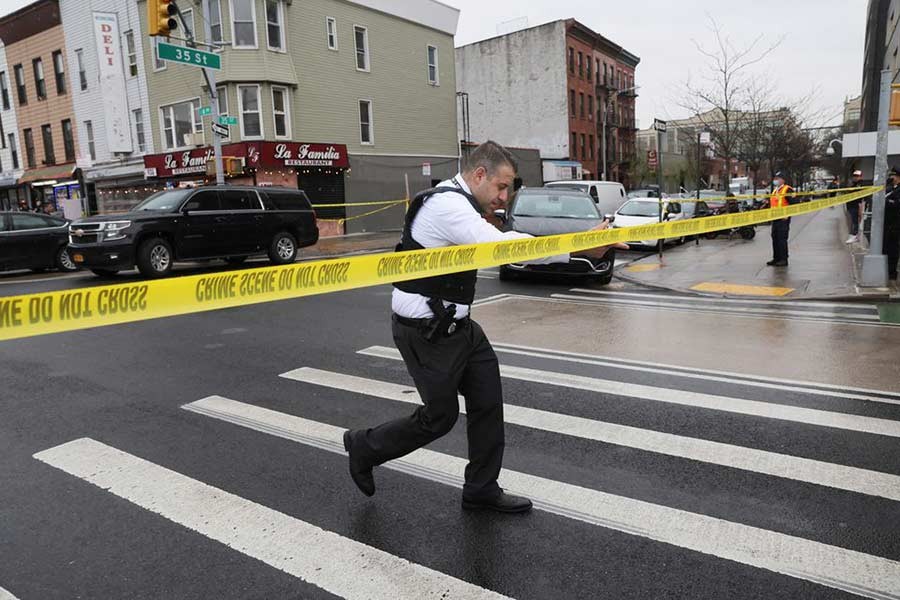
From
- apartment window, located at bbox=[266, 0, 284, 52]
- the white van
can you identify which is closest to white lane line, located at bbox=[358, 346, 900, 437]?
the white van

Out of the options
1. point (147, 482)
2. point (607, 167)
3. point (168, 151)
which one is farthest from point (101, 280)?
point (607, 167)

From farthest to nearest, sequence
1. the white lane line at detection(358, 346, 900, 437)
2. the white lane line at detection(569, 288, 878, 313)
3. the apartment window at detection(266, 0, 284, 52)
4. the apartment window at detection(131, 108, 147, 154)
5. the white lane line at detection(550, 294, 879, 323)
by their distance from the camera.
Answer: the apartment window at detection(131, 108, 147, 154), the apartment window at detection(266, 0, 284, 52), the white lane line at detection(569, 288, 878, 313), the white lane line at detection(550, 294, 879, 323), the white lane line at detection(358, 346, 900, 437)

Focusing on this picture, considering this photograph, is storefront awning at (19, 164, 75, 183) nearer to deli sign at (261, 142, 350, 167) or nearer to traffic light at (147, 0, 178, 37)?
deli sign at (261, 142, 350, 167)

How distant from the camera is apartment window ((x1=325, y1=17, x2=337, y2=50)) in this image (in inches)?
1138

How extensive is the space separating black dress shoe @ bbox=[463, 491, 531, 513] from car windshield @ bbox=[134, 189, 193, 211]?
12400 mm

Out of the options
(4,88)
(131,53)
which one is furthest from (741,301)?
(4,88)

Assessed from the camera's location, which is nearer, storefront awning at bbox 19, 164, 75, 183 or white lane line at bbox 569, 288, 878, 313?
white lane line at bbox 569, 288, 878, 313

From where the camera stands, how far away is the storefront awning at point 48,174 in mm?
35312

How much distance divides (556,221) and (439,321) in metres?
10.1

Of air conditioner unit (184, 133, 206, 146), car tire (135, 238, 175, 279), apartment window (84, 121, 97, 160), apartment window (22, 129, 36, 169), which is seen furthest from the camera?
apartment window (22, 129, 36, 169)

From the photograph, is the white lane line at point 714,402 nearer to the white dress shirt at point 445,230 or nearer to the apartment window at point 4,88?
the white dress shirt at point 445,230

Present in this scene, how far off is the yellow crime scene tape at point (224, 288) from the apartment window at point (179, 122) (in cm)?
2735

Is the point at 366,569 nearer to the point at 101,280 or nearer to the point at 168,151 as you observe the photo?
the point at 101,280

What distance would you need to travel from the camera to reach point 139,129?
31.2 m
